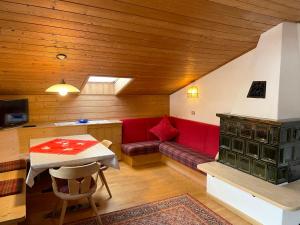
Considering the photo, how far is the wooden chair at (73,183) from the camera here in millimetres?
2217

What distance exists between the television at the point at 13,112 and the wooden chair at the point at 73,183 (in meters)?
1.82

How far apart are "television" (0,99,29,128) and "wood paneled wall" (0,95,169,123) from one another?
186mm

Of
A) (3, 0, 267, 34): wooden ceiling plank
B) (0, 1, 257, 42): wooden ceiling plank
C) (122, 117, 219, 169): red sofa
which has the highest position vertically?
(3, 0, 267, 34): wooden ceiling plank

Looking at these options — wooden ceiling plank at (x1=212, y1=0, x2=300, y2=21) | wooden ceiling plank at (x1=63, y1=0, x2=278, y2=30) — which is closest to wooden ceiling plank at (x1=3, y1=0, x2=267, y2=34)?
wooden ceiling plank at (x1=63, y1=0, x2=278, y2=30)

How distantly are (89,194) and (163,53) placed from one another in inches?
83.9

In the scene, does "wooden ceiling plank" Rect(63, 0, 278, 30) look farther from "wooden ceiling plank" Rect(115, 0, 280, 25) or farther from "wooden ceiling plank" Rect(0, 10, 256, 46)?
"wooden ceiling plank" Rect(0, 10, 256, 46)

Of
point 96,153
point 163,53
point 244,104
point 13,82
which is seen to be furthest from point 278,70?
point 13,82

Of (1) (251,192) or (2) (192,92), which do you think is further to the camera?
(2) (192,92)

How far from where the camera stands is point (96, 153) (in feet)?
8.74

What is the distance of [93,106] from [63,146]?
5.79ft

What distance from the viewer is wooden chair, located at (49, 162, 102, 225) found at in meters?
2.22

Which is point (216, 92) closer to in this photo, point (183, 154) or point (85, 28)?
point (183, 154)

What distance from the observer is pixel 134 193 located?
324 centimetres

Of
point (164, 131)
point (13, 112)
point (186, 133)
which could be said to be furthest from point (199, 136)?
point (13, 112)
